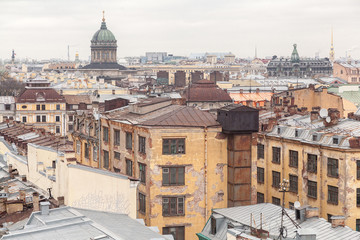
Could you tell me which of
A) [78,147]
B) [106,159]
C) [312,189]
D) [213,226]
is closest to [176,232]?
[213,226]

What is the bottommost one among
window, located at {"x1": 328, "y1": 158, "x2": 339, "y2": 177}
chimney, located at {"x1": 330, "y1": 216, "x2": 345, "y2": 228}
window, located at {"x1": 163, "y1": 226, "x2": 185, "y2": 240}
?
window, located at {"x1": 163, "y1": 226, "x2": 185, "y2": 240}

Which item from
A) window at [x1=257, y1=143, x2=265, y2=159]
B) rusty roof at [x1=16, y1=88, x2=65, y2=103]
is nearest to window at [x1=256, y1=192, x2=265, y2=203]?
window at [x1=257, y1=143, x2=265, y2=159]

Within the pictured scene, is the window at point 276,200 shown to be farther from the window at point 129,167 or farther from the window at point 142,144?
the window at point 142,144

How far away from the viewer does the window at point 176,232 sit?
115 feet

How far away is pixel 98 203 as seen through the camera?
26344 mm

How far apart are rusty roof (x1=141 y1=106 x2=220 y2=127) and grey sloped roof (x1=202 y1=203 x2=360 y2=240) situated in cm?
531

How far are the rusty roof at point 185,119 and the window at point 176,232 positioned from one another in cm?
497

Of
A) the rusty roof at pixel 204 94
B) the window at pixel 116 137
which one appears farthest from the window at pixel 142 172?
the rusty roof at pixel 204 94

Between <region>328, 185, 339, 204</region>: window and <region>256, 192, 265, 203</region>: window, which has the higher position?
<region>328, 185, 339, 204</region>: window

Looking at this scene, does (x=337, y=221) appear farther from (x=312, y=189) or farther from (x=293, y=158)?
(x=293, y=158)

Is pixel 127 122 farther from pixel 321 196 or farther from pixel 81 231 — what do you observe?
pixel 81 231

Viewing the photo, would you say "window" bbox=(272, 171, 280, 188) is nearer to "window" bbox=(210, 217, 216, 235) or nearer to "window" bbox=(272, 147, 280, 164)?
"window" bbox=(272, 147, 280, 164)

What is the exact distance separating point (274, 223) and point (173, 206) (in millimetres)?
7267

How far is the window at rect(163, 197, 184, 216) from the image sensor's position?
115 ft
